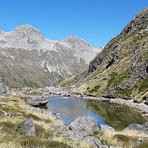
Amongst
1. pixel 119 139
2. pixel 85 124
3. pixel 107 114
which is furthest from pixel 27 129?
pixel 107 114

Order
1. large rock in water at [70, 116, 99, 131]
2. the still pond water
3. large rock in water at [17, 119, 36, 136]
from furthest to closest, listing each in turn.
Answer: the still pond water → large rock in water at [70, 116, 99, 131] → large rock in water at [17, 119, 36, 136]

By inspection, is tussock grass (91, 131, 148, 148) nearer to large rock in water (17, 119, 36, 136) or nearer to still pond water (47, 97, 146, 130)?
large rock in water (17, 119, 36, 136)

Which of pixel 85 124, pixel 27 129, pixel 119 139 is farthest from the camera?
pixel 85 124

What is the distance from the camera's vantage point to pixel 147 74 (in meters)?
148

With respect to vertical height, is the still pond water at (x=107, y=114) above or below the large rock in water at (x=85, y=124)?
below

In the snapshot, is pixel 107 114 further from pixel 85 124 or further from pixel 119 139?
pixel 119 139

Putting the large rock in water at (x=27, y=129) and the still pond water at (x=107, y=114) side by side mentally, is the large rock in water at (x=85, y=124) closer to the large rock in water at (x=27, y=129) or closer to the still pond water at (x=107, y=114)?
the large rock in water at (x=27, y=129)

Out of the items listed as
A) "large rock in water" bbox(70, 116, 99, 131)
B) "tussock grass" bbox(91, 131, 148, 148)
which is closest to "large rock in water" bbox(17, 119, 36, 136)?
"tussock grass" bbox(91, 131, 148, 148)

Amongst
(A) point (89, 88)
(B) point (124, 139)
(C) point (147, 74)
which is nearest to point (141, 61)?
(C) point (147, 74)

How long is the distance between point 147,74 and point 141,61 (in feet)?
53.4

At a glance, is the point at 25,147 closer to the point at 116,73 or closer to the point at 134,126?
the point at 134,126

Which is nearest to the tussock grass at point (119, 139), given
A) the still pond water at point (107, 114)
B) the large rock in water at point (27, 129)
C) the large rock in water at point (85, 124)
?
the large rock in water at point (27, 129)

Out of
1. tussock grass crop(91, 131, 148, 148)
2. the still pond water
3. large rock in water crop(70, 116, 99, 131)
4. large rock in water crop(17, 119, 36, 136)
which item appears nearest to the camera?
large rock in water crop(17, 119, 36, 136)

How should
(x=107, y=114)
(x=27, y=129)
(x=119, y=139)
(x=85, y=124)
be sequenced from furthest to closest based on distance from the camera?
(x=107, y=114) < (x=85, y=124) < (x=119, y=139) < (x=27, y=129)
